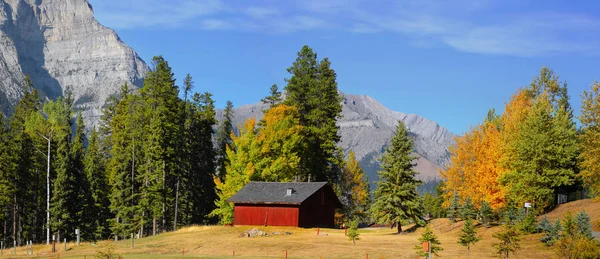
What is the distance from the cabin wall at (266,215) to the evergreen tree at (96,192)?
23060 mm

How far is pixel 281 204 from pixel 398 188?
12867 mm

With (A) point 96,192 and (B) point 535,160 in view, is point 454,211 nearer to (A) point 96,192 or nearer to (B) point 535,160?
Result: (B) point 535,160

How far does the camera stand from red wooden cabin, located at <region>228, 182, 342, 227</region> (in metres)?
62.3

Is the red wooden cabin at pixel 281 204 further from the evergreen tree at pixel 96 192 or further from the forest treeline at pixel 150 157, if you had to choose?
the evergreen tree at pixel 96 192

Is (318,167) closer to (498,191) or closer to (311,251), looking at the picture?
(498,191)

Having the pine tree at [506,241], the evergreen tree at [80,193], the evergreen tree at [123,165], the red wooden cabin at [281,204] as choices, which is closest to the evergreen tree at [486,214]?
the pine tree at [506,241]

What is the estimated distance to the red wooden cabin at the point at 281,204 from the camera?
6231 cm

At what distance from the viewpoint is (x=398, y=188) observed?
56.3 metres

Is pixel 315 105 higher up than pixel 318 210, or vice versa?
pixel 315 105

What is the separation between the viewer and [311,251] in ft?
147

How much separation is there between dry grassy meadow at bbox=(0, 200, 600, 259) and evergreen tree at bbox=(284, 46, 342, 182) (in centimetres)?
1546

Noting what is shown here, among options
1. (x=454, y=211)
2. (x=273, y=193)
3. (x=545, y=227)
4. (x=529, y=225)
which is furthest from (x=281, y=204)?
(x=545, y=227)

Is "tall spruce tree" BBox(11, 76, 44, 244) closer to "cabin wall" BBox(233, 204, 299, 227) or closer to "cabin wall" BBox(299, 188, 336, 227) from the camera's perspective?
"cabin wall" BBox(233, 204, 299, 227)

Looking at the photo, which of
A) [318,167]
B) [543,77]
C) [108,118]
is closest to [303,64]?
[318,167]
